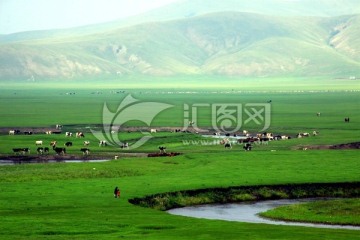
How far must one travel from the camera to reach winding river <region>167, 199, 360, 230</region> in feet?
149

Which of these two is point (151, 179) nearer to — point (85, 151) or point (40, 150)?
point (85, 151)

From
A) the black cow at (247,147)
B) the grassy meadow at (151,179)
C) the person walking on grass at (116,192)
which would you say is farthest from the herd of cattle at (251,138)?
the person walking on grass at (116,192)

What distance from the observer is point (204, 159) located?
7125 cm

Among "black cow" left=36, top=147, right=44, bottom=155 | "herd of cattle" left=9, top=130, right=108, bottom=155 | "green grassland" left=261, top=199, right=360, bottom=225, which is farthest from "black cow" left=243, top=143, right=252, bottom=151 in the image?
"green grassland" left=261, top=199, right=360, bottom=225

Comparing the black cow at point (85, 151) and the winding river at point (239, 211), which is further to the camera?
the black cow at point (85, 151)

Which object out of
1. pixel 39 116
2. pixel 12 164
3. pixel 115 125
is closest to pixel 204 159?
pixel 12 164

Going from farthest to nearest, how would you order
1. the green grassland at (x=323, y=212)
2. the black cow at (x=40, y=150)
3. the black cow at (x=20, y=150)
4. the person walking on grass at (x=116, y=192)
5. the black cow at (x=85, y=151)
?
the black cow at (x=20, y=150), the black cow at (x=85, y=151), the black cow at (x=40, y=150), the person walking on grass at (x=116, y=192), the green grassland at (x=323, y=212)

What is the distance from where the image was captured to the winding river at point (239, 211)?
4550 cm

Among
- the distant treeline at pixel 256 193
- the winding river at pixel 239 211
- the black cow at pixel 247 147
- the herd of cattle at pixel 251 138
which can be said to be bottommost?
the winding river at pixel 239 211

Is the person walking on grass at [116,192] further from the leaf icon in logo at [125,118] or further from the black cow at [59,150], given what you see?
the leaf icon in logo at [125,118]

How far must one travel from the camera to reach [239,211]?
49656 millimetres

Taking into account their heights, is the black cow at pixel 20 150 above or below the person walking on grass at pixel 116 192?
above

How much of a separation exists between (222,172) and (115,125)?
184 feet

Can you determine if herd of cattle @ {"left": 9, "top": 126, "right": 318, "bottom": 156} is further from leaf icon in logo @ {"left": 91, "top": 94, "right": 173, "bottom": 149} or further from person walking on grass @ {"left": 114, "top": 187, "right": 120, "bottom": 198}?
person walking on grass @ {"left": 114, "top": 187, "right": 120, "bottom": 198}
